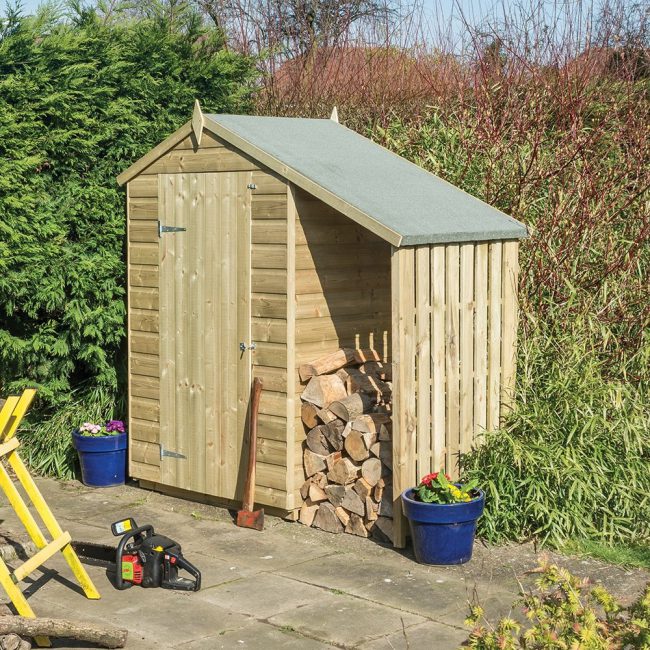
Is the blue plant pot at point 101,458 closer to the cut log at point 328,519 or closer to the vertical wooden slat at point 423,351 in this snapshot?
the cut log at point 328,519

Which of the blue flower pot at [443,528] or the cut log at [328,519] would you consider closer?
the blue flower pot at [443,528]

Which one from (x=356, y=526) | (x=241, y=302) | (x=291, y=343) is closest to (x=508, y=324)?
(x=291, y=343)

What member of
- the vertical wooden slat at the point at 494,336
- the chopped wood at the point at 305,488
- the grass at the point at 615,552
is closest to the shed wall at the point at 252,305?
the chopped wood at the point at 305,488

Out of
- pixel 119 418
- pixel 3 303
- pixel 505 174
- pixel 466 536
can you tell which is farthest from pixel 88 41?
pixel 466 536

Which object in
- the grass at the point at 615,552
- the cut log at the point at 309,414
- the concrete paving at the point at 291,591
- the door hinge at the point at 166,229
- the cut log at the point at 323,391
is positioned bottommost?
the concrete paving at the point at 291,591

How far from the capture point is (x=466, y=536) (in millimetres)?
6332

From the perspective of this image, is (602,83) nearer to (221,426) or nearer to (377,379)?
(377,379)

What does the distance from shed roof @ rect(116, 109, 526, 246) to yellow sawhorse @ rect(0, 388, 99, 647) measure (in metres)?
2.28

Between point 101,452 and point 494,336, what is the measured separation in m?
3.22

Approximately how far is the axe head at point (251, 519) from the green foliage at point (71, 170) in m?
1.95

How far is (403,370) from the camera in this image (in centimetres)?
652

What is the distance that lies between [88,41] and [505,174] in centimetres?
357

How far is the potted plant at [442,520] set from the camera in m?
6.25

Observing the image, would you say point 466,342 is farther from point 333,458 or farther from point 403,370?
point 333,458
